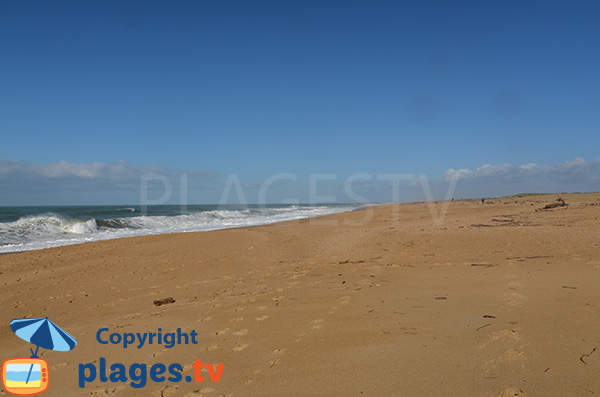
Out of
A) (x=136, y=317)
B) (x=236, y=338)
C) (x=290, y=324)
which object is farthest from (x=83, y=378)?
(x=290, y=324)

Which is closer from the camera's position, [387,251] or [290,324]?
[290,324]

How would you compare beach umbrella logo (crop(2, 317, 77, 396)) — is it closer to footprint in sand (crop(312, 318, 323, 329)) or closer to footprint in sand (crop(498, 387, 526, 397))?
footprint in sand (crop(312, 318, 323, 329))

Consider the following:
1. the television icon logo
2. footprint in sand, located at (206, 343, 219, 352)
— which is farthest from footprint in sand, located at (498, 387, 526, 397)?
the television icon logo

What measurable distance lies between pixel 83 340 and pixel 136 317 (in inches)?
34.4

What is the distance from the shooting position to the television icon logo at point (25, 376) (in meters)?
3.62

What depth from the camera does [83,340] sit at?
4832mm

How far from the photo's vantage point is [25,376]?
3.98 m

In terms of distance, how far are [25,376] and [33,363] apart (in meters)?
0.25

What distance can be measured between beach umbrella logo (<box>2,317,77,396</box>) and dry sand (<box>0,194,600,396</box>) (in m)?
0.12

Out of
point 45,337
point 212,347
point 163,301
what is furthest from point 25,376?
point 163,301

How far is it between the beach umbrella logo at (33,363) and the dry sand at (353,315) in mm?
117

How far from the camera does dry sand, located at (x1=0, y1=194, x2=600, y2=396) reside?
10.1 feet

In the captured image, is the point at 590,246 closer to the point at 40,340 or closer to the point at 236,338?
the point at 236,338

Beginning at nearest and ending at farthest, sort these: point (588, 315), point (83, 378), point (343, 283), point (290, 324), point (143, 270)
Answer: point (83, 378) < point (588, 315) < point (290, 324) < point (343, 283) < point (143, 270)
